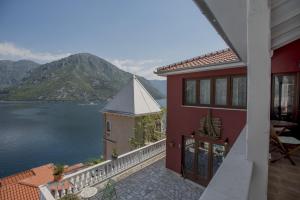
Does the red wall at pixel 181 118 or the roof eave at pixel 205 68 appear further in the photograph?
the red wall at pixel 181 118

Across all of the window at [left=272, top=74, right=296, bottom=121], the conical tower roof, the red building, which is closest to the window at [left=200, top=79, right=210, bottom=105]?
the red building

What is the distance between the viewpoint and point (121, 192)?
27.9ft

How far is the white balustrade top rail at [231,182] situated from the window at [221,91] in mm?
6601

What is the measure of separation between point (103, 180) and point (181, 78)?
6.64 m

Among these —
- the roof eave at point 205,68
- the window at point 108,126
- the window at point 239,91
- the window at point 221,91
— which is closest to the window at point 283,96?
the window at point 239,91

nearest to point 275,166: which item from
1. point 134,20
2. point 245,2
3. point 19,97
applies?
point 245,2

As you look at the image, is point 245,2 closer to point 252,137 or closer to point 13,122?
point 252,137

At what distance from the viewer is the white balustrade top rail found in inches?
56.8

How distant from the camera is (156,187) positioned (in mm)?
8883

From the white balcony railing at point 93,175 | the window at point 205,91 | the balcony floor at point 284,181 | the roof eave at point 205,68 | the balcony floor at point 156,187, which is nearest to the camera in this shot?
the balcony floor at point 284,181

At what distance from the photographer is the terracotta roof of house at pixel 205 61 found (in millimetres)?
8032

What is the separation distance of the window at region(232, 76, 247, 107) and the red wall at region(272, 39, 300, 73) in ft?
4.10

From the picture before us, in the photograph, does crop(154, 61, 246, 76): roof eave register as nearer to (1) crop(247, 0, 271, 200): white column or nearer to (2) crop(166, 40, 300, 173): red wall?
(2) crop(166, 40, 300, 173): red wall

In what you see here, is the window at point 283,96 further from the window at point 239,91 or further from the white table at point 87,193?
the white table at point 87,193
